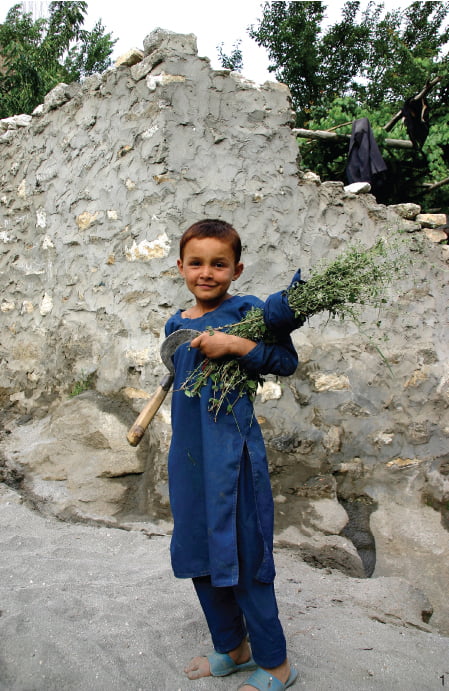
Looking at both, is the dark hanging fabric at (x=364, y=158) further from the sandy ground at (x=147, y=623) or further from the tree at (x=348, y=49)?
the tree at (x=348, y=49)

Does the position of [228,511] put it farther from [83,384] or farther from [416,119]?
[416,119]

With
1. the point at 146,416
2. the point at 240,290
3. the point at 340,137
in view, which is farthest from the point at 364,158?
the point at 146,416

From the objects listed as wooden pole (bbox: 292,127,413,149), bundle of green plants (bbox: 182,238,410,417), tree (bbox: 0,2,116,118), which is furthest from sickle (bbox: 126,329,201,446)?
tree (bbox: 0,2,116,118)

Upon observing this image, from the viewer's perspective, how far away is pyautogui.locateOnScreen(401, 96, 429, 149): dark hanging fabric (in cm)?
532

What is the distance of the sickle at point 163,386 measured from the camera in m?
1.69

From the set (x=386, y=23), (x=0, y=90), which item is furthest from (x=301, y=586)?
(x=386, y=23)

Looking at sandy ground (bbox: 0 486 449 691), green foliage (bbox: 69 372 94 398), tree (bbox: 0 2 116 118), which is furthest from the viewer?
tree (bbox: 0 2 116 118)

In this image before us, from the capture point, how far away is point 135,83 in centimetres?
358

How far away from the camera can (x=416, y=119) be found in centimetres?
537

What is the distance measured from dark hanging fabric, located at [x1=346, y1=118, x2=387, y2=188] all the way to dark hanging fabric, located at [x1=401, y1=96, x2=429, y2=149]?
27.0 inches

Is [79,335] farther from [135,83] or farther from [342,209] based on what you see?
[342,209]

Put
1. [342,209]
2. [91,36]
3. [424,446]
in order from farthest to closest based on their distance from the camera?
[91,36] → [342,209] → [424,446]

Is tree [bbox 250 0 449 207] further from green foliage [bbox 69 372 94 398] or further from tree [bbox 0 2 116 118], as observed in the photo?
green foliage [bbox 69 372 94 398]

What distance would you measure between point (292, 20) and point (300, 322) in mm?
13269
